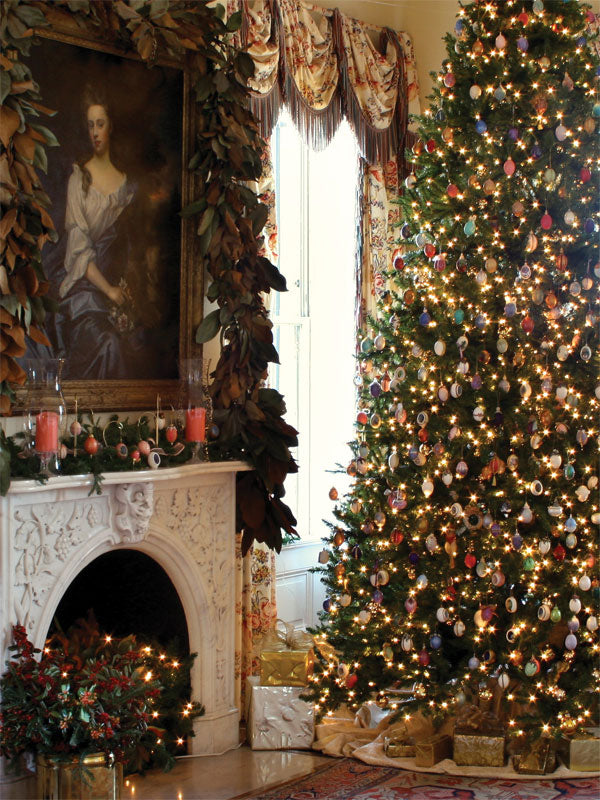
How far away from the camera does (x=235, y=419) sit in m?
4.16

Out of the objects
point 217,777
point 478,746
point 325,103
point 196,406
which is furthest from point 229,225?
point 478,746

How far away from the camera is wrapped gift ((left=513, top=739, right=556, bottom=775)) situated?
3.94 metres

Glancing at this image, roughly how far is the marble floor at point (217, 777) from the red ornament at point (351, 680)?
35cm

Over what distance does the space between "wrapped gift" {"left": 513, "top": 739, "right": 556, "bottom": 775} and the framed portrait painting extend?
2028 mm

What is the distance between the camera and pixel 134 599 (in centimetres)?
427

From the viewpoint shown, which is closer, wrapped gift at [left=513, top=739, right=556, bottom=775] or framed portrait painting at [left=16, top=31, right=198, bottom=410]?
framed portrait painting at [left=16, top=31, right=198, bottom=410]

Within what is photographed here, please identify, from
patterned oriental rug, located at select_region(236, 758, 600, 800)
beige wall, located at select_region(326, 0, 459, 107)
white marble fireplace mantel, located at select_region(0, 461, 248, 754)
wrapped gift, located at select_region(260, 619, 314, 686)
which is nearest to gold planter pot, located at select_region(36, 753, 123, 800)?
white marble fireplace mantel, located at select_region(0, 461, 248, 754)

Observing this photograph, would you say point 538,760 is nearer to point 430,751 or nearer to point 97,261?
point 430,751

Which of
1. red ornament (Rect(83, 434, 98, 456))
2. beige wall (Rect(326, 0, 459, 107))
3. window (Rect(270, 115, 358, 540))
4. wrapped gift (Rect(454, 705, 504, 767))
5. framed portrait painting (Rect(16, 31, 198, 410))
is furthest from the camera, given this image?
beige wall (Rect(326, 0, 459, 107))

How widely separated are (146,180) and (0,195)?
0.86 m

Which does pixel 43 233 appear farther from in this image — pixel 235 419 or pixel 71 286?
pixel 235 419

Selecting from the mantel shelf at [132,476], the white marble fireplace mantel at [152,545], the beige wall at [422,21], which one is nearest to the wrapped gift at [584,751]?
the white marble fireplace mantel at [152,545]

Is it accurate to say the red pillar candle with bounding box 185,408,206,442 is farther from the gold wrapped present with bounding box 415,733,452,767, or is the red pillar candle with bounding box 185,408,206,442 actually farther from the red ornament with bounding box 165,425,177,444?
the gold wrapped present with bounding box 415,733,452,767

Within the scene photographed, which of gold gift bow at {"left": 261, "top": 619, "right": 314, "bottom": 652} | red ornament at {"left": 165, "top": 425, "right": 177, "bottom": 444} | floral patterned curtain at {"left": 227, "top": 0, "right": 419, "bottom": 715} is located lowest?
gold gift bow at {"left": 261, "top": 619, "right": 314, "bottom": 652}
